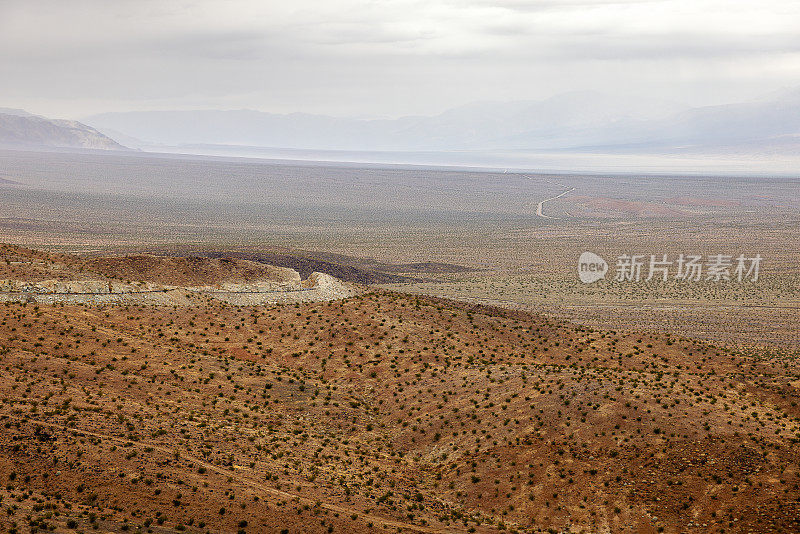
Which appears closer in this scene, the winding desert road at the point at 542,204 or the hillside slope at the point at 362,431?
the hillside slope at the point at 362,431

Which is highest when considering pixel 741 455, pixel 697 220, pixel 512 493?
pixel 697 220

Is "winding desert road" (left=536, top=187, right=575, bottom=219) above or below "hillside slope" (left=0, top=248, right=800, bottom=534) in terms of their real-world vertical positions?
above

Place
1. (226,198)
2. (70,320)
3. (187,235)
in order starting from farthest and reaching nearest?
(226,198) < (187,235) < (70,320)

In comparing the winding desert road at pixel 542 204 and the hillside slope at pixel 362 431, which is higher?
the winding desert road at pixel 542 204

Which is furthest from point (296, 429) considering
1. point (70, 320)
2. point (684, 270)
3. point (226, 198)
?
point (226, 198)

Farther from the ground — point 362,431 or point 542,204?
point 542,204

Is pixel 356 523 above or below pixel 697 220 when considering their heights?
below

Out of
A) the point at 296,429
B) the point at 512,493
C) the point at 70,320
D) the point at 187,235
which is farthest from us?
the point at 187,235

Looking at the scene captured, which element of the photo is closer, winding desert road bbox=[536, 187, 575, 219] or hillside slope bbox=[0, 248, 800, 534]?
hillside slope bbox=[0, 248, 800, 534]

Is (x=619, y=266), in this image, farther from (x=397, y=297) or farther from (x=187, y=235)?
(x=187, y=235)

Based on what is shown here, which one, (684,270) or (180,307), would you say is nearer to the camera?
(180,307)

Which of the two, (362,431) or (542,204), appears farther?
(542,204)
